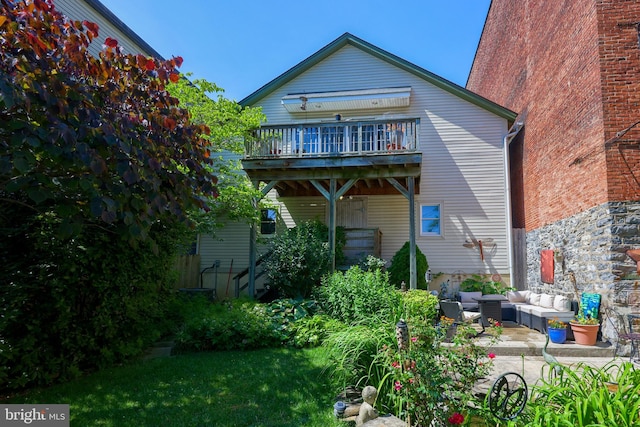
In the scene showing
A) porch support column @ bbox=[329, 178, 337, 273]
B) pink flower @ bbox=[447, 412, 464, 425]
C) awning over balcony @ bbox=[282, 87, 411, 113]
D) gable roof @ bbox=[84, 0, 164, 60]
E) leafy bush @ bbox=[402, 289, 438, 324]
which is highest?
gable roof @ bbox=[84, 0, 164, 60]

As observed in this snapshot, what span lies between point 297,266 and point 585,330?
6.01m

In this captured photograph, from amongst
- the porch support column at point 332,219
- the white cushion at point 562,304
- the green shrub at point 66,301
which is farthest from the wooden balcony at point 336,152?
the green shrub at point 66,301

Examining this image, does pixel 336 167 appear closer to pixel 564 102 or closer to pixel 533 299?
pixel 564 102

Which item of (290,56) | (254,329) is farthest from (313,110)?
(254,329)

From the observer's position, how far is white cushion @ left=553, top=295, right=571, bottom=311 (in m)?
7.79

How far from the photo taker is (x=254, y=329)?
21.3ft

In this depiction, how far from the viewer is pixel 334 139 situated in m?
10.1

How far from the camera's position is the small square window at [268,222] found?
42.4ft

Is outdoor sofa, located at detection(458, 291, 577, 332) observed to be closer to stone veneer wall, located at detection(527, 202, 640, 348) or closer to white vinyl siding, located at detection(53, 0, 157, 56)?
stone veneer wall, located at detection(527, 202, 640, 348)

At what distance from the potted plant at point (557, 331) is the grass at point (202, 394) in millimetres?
4713

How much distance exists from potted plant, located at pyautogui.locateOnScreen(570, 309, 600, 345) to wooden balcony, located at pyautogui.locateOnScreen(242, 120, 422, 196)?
15.7 ft

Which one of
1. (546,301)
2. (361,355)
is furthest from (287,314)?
(546,301)

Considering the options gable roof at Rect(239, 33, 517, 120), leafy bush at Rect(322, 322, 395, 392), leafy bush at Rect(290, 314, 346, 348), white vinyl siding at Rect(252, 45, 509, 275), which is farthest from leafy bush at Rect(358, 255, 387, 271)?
gable roof at Rect(239, 33, 517, 120)

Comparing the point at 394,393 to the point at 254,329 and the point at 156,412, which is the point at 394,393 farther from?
the point at 254,329
